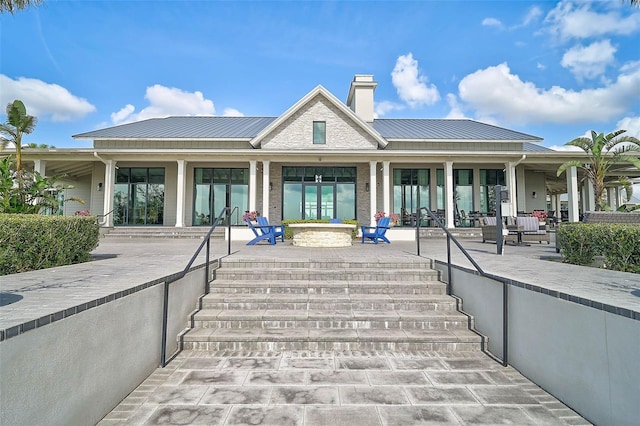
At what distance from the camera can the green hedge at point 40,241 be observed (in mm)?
4254

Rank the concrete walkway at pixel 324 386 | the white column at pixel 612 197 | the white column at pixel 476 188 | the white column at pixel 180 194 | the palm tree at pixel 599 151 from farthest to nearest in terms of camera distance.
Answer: the white column at pixel 612 197 → the white column at pixel 476 188 → the white column at pixel 180 194 → the palm tree at pixel 599 151 → the concrete walkway at pixel 324 386

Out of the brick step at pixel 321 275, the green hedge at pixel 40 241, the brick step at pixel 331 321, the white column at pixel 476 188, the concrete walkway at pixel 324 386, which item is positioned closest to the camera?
the concrete walkway at pixel 324 386

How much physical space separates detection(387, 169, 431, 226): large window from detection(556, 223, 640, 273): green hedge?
31.2 feet

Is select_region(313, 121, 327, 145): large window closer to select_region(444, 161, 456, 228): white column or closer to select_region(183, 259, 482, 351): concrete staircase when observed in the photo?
select_region(444, 161, 456, 228): white column

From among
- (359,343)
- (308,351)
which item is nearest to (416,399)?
(359,343)

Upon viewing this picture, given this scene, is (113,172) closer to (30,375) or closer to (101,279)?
(101,279)

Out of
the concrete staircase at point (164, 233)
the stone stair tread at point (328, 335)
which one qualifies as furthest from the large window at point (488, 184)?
the stone stair tread at point (328, 335)

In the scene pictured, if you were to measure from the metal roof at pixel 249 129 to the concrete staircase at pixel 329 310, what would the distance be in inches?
447

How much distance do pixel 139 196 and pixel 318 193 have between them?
348 inches

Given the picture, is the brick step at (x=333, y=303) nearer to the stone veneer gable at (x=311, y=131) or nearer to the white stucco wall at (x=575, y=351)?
the white stucco wall at (x=575, y=351)

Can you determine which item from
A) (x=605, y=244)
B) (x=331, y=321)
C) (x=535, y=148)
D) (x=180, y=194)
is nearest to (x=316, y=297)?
(x=331, y=321)

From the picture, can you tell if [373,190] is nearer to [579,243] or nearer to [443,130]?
[443,130]

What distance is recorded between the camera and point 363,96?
17781 mm

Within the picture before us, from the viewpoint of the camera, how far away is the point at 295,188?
14.6 m
